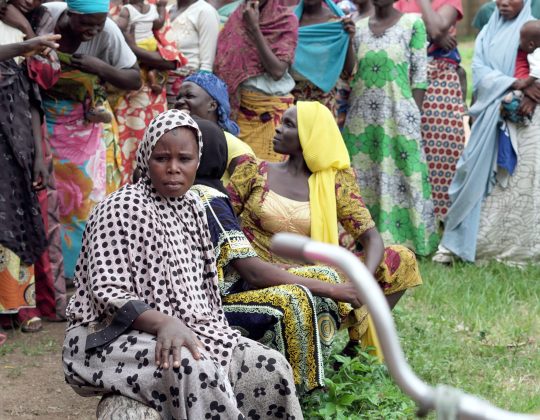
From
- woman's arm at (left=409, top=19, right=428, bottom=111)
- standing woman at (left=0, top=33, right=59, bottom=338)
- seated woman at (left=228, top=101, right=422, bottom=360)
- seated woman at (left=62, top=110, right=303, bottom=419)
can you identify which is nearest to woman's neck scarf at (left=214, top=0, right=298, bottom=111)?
woman's arm at (left=409, top=19, right=428, bottom=111)

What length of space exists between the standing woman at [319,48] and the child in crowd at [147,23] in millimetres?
1065

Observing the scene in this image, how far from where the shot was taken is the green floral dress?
802cm

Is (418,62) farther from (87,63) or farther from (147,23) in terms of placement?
(87,63)

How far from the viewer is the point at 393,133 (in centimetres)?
821

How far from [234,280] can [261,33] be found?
3.09 metres

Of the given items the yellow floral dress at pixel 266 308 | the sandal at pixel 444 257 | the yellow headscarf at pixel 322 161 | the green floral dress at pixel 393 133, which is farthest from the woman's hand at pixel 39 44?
the sandal at pixel 444 257

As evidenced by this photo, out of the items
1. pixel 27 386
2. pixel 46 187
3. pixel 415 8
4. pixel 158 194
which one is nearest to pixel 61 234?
pixel 46 187

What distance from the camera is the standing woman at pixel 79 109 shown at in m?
6.06

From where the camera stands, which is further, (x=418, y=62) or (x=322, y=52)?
(x=418, y=62)

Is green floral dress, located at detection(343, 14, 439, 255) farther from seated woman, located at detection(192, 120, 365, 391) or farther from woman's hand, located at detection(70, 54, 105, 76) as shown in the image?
seated woman, located at detection(192, 120, 365, 391)

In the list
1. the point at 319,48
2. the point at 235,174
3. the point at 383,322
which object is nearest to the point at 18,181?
the point at 235,174

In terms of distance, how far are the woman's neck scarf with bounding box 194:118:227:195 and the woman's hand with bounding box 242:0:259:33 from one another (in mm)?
2634

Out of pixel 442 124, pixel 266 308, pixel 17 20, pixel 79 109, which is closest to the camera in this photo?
pixel 266 308

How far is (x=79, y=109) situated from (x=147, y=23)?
1067 millimetres
